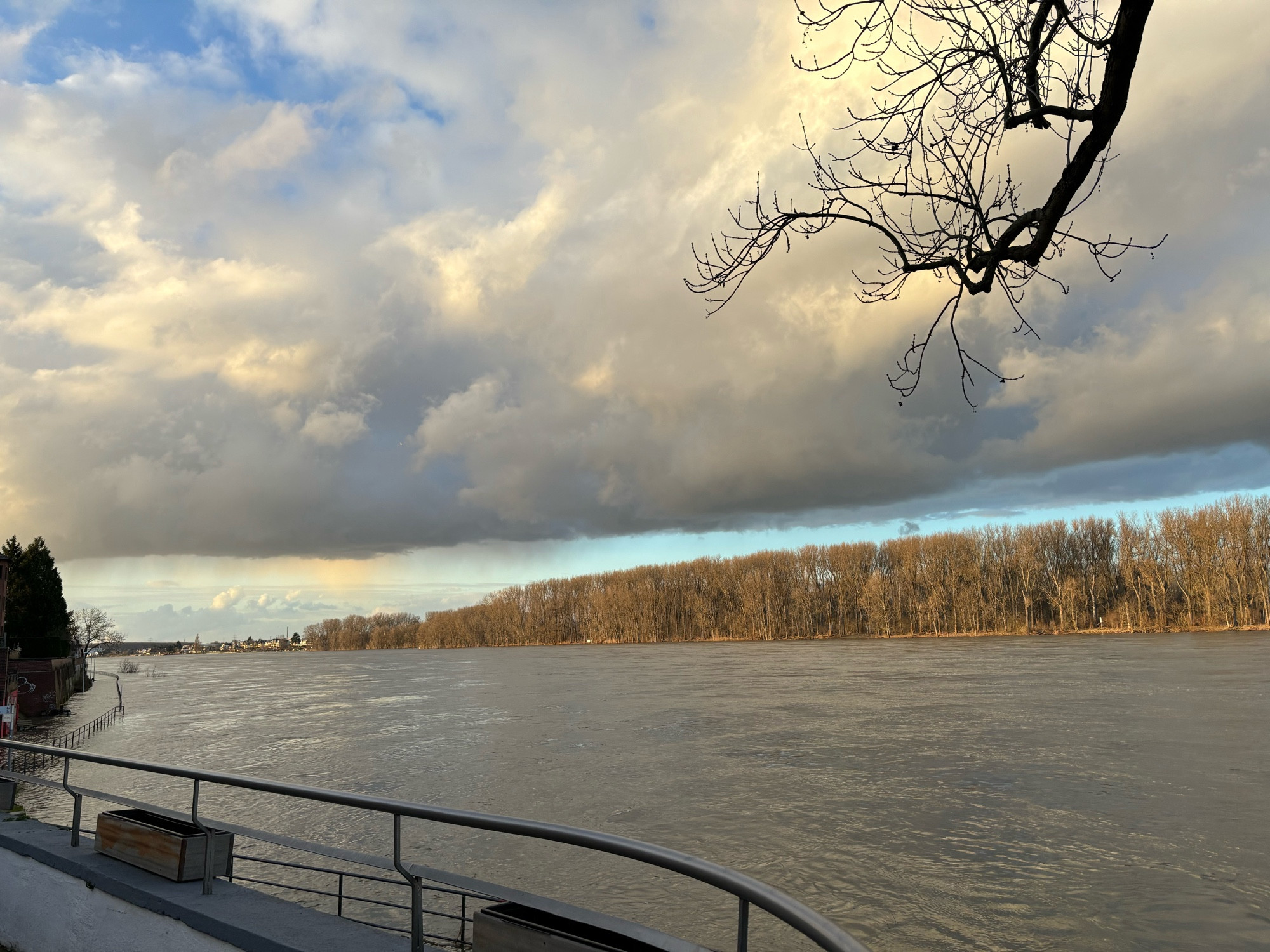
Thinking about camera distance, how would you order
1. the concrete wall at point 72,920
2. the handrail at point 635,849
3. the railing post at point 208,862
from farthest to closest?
the railing post at point 208,862 → the concrete wall at point 72,920 → the handrail at point 635,849

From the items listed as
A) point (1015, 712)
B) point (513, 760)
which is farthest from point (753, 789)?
point (1015, 712)

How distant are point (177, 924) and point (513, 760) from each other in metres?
20.6

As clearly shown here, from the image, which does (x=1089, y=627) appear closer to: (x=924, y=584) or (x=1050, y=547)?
(x=1050, y=547)

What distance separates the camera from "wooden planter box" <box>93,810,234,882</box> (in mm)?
4438

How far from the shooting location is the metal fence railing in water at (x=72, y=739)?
28172 millimetres

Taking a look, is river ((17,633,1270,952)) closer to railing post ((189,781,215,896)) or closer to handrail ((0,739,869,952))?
railing post ((189,781,215,896))

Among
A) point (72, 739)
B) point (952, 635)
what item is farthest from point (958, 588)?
point (72, 739)

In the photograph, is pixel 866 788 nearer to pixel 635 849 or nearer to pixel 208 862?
pixel 208 862

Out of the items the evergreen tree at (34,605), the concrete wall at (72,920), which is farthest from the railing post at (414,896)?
the evergreen tree at (34,605)

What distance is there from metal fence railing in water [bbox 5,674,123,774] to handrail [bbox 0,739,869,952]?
2525cm

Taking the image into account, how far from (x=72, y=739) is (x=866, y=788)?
36648 mm

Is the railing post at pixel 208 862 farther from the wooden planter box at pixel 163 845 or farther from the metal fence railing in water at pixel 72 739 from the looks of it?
the metal fence railing in water at pixel 72 739

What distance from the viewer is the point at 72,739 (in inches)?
1475

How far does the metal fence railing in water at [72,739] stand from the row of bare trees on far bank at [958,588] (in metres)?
89.0
